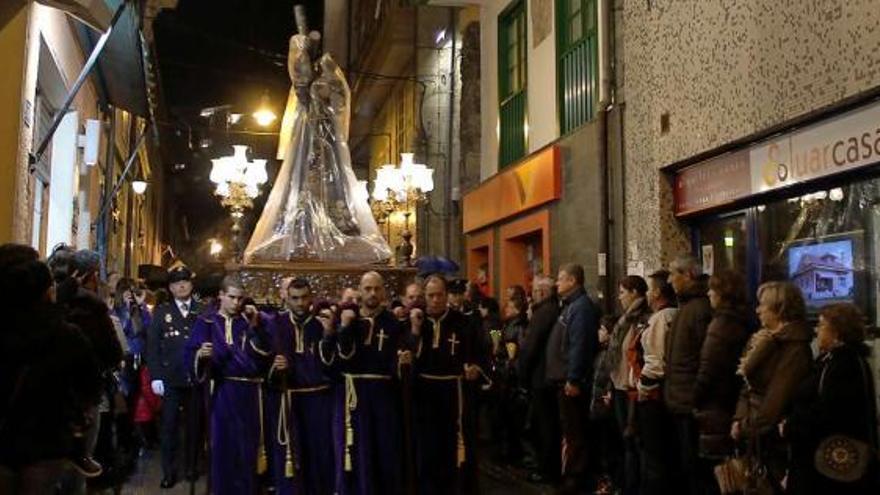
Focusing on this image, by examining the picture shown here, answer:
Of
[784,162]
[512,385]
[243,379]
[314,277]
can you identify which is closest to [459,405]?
[243,379]

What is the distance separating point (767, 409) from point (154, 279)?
504 inches

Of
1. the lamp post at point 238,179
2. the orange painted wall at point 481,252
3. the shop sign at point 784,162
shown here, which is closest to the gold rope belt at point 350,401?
the shop sign at point 784,162

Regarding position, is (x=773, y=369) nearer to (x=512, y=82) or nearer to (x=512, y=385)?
(x=512, y=385)

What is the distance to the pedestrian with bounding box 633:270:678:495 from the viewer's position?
24.8 ft

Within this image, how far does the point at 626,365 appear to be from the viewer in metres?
8.14

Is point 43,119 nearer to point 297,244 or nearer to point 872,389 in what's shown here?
point 297,244

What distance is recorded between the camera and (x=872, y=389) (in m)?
5.39

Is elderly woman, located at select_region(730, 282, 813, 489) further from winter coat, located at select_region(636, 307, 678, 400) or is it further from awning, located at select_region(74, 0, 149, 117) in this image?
awning, located at select_region(74, 0, 149, 117)

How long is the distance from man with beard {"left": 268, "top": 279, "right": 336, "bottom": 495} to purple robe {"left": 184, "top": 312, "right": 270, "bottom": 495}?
5.4 inches

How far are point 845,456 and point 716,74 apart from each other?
452 cm

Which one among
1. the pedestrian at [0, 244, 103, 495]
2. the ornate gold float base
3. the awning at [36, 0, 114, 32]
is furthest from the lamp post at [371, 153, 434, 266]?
the pedestrian at [0, 244, 103, 495]

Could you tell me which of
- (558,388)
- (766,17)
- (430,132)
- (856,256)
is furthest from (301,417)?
(430,132)

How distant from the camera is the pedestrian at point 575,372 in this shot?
8.93 meters

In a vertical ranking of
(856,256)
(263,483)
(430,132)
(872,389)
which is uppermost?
(430,132)
